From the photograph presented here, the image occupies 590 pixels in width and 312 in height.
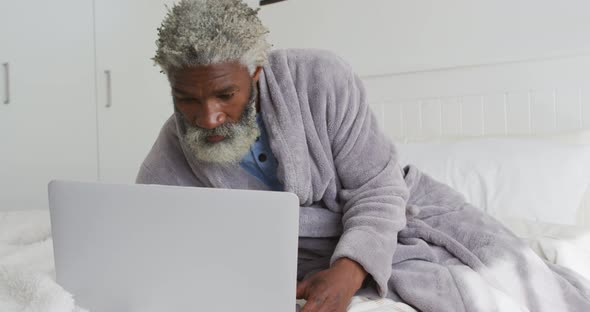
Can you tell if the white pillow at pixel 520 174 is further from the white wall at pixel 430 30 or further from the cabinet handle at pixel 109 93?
the cabinet handle at pixel 109 93

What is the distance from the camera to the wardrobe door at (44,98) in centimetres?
248

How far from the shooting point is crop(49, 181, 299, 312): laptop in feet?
1.93

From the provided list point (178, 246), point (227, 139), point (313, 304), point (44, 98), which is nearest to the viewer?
point (178, 246)

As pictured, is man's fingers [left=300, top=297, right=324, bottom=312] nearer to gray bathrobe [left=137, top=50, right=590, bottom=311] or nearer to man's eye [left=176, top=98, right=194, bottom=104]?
gray bathrobe [left=137, top=50, right=590, bottom=311]

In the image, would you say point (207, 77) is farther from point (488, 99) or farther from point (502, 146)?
point (488, 99)

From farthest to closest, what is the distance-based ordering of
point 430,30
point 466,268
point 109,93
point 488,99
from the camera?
point 109,93, point 430,30, point 488,99, point 466,268

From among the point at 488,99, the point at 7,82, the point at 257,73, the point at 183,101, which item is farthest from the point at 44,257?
the point at 7,82

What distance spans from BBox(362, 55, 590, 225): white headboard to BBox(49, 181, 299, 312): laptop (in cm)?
146

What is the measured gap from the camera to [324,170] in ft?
3.38

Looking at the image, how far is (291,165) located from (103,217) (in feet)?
1.36

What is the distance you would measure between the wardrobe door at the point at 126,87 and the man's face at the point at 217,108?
6.55ft

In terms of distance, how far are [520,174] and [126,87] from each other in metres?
2.19

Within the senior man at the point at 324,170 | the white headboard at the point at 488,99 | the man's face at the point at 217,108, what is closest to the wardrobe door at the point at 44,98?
the white headboard at the point at 488,99

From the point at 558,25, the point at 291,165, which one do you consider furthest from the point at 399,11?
the point at 291,165
